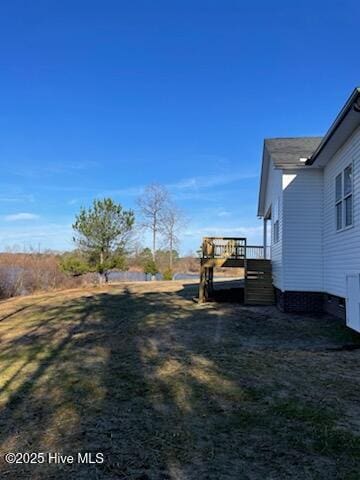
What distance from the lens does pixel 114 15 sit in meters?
11.5

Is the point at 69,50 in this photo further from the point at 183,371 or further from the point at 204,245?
the point at 183,371

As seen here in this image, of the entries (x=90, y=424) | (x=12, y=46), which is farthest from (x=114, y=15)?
(x=90, y=424)

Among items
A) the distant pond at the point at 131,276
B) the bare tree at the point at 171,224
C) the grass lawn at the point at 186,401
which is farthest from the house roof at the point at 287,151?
the bare tree at the point at 171,224

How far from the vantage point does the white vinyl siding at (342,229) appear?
746 centimetres

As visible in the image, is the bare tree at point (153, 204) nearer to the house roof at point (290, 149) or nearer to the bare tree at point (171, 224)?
the bare tree at point (171, 224)

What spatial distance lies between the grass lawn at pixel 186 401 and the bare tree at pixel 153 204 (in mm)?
31705

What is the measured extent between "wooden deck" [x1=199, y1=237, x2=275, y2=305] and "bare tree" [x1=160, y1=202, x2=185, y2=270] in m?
25.3

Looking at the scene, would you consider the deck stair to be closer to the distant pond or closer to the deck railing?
the deck railing

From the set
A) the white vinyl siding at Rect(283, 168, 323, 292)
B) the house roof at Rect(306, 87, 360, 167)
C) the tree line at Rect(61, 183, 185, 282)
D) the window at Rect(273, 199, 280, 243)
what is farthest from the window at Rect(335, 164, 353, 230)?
the tree line at Rect(61, 183, 185, 282)

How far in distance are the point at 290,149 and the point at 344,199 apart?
426 cm

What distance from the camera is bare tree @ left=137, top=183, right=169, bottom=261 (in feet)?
131

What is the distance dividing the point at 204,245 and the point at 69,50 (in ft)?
27.6

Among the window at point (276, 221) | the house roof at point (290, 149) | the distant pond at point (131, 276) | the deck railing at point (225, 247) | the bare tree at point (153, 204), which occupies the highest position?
the bare tree at point (153, 204)

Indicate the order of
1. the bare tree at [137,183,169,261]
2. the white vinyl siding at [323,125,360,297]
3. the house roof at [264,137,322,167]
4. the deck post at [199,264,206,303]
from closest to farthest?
the white vinyl siding at [323,125,360,297], the house roof at [264,137,322,167], the deck post at [199,264,206,303], the bare tree at [137,183,169,261]
